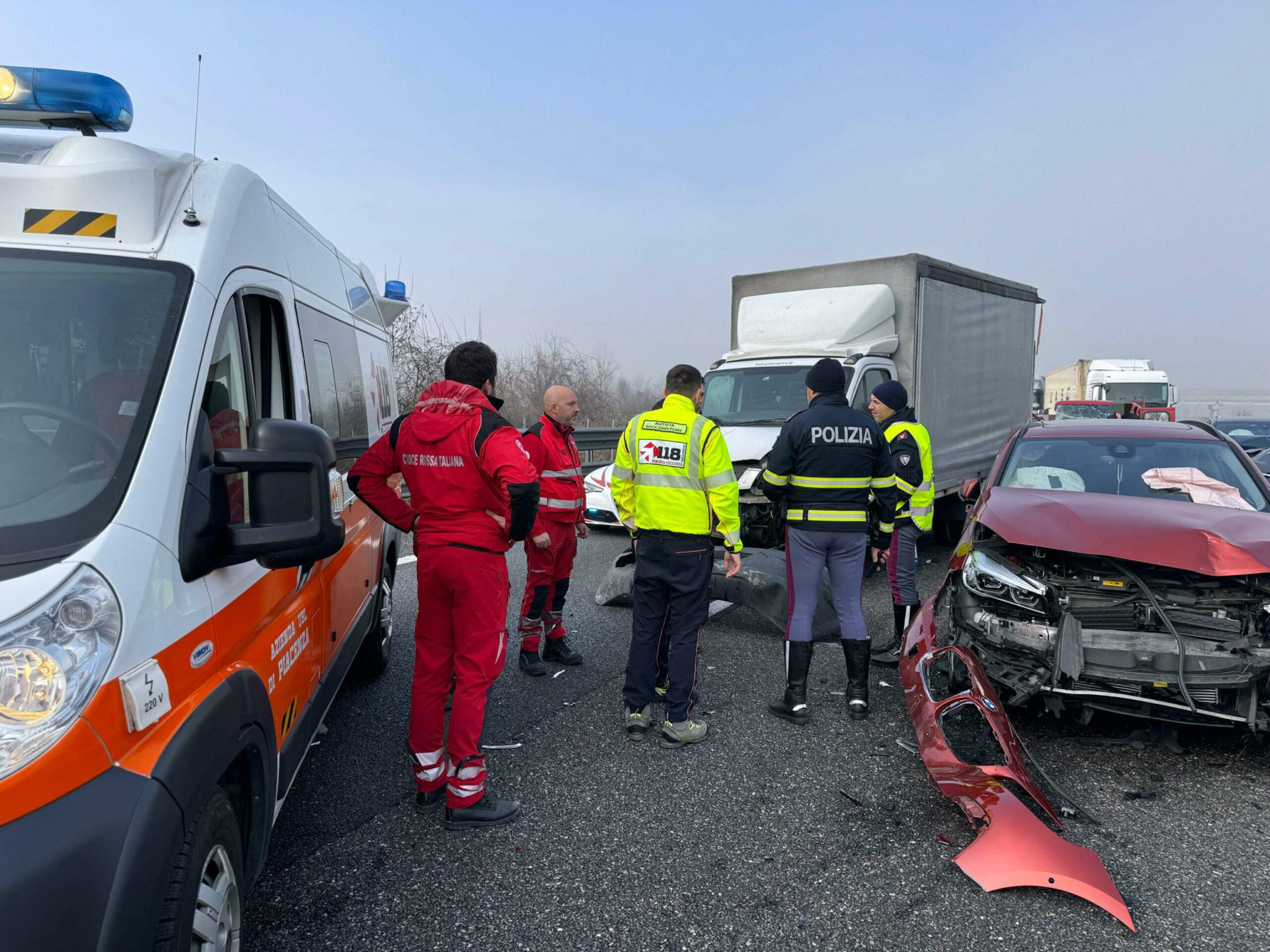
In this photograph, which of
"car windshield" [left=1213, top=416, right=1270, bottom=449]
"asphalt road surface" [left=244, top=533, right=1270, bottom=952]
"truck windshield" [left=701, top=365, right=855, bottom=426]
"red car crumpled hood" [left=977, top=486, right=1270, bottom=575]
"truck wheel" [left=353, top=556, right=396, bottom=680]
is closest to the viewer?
"asphalt road surface" [left=244, top=533, right=1270, bottom=952]

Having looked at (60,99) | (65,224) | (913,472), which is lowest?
(913,472)

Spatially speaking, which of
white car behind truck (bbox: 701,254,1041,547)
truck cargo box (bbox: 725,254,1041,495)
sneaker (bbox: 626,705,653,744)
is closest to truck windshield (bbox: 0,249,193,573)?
sneaker (bbox: 626,705,653,744)

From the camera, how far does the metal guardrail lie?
14.2 meters

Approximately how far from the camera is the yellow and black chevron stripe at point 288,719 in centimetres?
259

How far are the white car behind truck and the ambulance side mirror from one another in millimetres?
5669

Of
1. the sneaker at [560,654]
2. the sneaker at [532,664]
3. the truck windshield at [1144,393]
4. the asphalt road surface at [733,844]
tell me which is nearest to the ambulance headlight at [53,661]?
the asphalt road surface at [733,844]

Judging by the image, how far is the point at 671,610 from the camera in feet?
14.5

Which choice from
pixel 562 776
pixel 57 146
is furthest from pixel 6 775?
pixel 562 776

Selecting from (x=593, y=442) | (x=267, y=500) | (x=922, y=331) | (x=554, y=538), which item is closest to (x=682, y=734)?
(x=554, y=538)

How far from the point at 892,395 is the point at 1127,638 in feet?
8.67

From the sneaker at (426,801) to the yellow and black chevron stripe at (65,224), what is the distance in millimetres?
2439

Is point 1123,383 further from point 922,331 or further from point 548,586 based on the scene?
point 548,586

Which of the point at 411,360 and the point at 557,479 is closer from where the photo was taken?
the point at 557,479

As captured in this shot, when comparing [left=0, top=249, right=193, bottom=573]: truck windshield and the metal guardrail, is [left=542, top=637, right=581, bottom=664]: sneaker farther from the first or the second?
the metal guardrail
